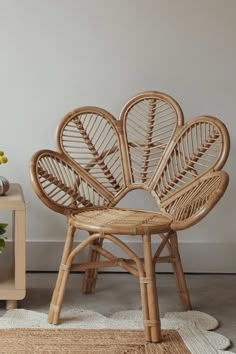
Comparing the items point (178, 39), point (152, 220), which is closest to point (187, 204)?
point (152, 220)

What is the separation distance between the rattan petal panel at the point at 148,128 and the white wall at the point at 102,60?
11 centimetres

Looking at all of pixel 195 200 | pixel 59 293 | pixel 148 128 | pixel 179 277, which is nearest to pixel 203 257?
pixel 179 277

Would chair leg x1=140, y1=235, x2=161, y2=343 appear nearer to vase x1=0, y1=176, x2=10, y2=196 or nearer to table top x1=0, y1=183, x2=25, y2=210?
table top x1=0, y1=183, x2=25, y2=210

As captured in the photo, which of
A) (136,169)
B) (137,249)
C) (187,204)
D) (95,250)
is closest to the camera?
(187,204)

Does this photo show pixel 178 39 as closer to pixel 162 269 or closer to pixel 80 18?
pixel 80 18

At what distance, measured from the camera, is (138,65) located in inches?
108

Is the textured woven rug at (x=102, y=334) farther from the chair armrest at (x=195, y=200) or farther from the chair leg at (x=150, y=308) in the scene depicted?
the chair armrest at (x=195, y=200)

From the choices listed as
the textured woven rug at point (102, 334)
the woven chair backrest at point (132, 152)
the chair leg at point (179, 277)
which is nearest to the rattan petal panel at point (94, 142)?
the woven chair backrest at point (132, 152)

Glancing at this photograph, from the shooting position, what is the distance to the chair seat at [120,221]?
1973mm

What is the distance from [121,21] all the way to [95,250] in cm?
104

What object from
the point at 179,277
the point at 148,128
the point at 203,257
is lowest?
the point at 203,257

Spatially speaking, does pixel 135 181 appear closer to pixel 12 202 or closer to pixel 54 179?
pixel 54 179

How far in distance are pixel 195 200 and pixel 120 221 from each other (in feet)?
0.86

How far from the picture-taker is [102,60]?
108 inches
